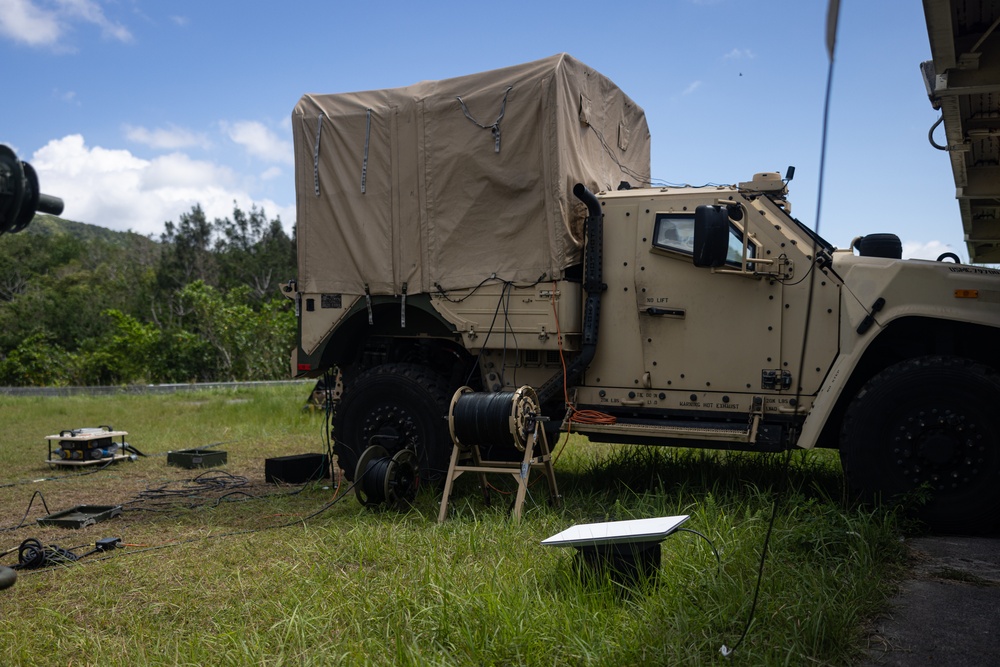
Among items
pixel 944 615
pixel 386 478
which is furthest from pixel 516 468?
pixel 944 615

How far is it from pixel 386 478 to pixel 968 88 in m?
4.38

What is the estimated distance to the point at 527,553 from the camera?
4.82 m

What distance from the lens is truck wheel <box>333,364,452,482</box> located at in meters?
7.17

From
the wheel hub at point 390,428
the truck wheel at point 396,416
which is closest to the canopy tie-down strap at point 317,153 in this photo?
the truck wheel at point 396,416

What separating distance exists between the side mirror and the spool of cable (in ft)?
5.09

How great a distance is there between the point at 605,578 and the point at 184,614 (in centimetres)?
207

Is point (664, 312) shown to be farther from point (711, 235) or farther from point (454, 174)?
point (454, 174)

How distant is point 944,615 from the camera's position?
12.5ft

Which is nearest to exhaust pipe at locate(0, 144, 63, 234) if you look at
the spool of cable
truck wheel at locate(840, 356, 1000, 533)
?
the spool of cable

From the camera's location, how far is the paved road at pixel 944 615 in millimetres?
3381

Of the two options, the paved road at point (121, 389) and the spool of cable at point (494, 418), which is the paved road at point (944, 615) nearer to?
the spool of cable at point (494, 418)

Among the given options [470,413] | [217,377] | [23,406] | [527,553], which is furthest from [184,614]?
[217,377]

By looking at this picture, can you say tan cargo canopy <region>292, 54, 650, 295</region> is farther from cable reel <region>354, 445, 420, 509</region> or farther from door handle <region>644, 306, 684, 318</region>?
cable reel <region>354, 445, 420, 509</region>

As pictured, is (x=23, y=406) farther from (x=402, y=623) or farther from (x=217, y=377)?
(x=402, y=623)
